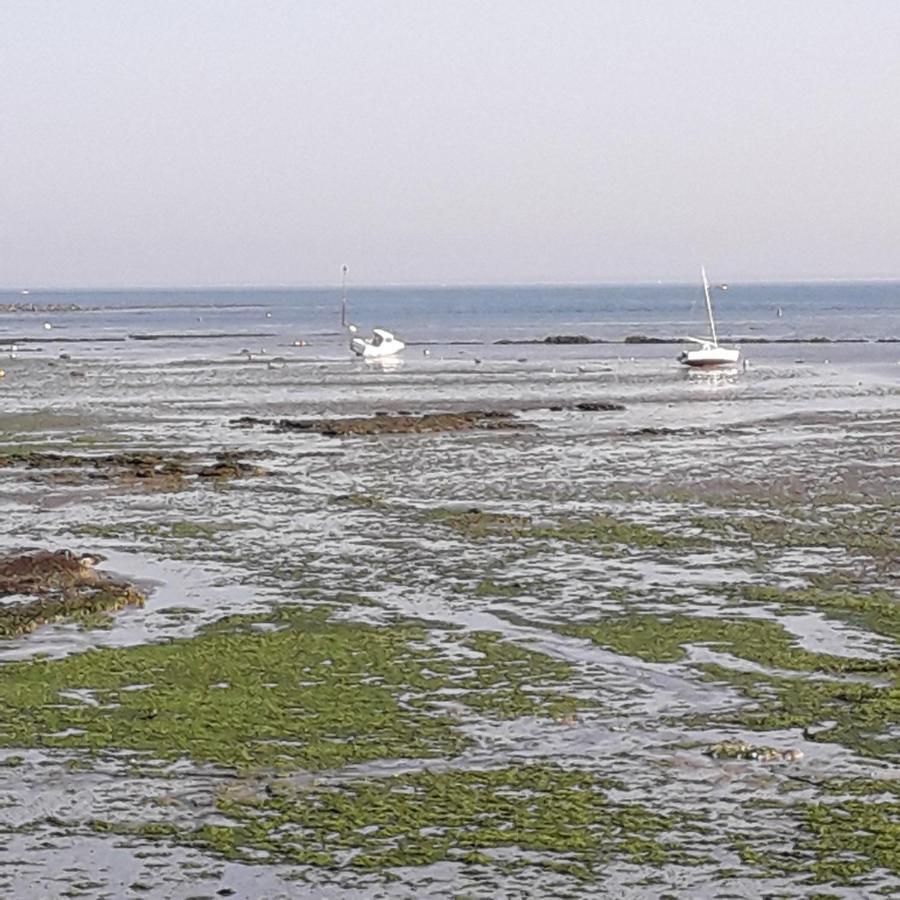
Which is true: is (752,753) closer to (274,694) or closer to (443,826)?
(443,826)

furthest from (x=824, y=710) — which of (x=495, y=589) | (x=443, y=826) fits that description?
(x=495, y=589)

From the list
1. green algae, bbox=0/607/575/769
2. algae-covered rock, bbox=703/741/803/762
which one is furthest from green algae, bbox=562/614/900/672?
algae-covered rock, bbox=703/741/803/762

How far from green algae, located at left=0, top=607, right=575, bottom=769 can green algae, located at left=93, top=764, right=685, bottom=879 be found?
1.13 m

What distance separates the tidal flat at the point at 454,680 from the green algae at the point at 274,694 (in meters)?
0.06

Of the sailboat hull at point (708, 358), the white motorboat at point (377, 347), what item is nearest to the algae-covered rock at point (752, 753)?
the sailboat hull at point (708, 358)

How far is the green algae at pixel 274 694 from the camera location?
17.2 m

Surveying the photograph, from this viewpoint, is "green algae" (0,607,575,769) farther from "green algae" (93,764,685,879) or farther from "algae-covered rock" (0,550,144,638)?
"algae-covered rock" (0,550,144,638)

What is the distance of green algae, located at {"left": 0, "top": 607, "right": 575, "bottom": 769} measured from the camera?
17156 millimetres

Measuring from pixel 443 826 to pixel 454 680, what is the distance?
5.27 meters

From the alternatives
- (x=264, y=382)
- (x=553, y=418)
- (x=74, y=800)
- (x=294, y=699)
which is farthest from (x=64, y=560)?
(x=264, y=382)

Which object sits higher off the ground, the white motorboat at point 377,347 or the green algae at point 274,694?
the white motorboat at point 377,347

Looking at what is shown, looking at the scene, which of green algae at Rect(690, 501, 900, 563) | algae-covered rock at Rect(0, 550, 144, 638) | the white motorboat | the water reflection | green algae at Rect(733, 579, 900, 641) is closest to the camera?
green algae at Rect(733, 579, 900, 641)

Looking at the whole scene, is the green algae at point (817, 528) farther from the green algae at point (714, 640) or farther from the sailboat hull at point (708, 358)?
the sailboat hull at point (708, 358)

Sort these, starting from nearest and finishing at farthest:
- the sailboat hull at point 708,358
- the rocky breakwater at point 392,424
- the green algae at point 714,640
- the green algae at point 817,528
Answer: the green algae at point 714,640 < the green algae at point 817,528 < the rocky breakwater at point 392,424 < the sailboat hull at point 708,358
